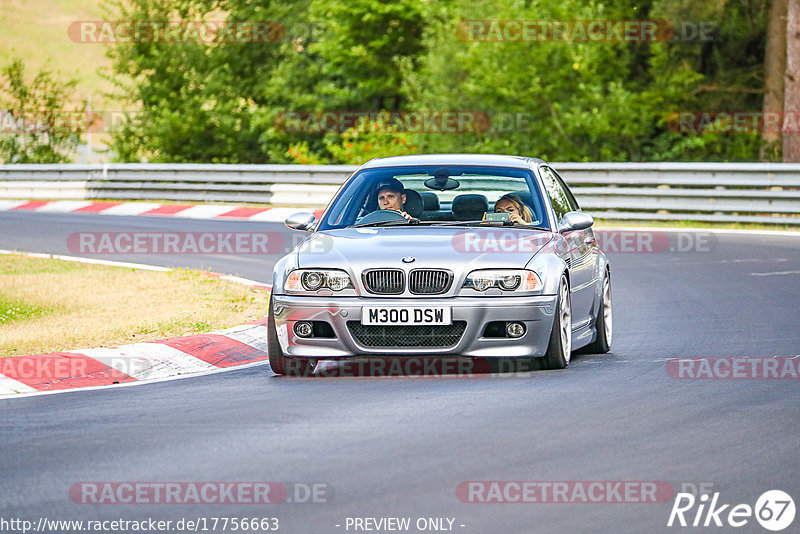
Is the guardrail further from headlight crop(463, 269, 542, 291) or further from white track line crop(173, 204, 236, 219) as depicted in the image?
headlight crop(463, 269, 542, 291)

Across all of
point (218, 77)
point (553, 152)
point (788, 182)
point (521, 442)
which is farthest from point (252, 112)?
point (521, 442)

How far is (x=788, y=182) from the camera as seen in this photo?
75.1 ft

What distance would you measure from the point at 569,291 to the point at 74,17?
176 meters

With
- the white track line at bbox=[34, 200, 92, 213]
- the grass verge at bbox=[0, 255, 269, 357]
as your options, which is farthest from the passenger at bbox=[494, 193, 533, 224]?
the white track line at bbox=[34, 200, 92, 213]

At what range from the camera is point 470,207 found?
10086 millimetres

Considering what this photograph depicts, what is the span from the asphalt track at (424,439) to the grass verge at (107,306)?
185 centimetres

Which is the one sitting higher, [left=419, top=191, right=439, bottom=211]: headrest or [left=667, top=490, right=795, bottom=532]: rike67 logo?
[left=419, top=191, right=439, bottom=211]: headrest

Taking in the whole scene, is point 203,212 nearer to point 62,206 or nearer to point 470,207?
point 62,206

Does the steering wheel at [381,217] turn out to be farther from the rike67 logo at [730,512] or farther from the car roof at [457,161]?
the rike67 logo at [730,512]

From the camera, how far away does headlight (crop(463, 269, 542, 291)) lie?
8.88 metres

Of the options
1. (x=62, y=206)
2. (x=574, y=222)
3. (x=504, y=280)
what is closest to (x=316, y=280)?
(x=504, y=280)

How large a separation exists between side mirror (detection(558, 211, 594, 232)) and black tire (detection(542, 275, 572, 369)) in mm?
645

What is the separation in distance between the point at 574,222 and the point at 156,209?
20152 millimetres

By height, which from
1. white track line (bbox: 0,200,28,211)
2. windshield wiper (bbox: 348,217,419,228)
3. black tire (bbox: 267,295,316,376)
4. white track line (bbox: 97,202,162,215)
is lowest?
white track line (bbox: 0,200,28,211)
